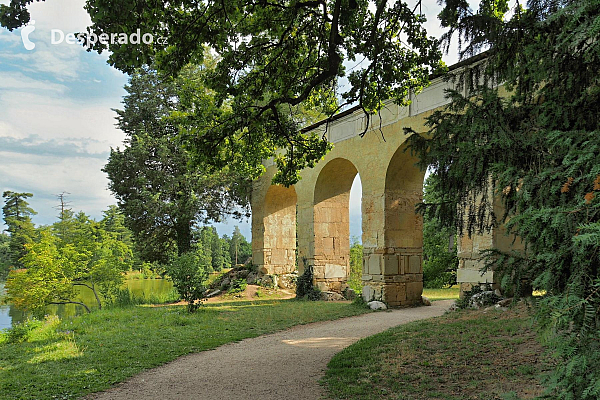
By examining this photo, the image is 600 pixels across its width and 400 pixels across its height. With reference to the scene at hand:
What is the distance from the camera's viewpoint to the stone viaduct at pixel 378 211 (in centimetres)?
941

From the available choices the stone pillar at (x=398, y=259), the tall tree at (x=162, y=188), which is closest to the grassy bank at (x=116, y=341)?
the stone pillar at (x=398, y=259)

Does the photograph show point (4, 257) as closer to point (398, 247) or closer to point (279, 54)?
point (398, 247)

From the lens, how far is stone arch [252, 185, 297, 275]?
16469 millimetres

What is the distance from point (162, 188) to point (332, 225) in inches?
294

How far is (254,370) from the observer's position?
546cm

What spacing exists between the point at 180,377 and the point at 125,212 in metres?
13.4

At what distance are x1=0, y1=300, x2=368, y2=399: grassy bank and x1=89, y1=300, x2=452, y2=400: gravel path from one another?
325mm

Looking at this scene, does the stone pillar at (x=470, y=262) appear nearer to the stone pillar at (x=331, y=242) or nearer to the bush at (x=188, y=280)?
the stone pillar at (x=331, y=242)

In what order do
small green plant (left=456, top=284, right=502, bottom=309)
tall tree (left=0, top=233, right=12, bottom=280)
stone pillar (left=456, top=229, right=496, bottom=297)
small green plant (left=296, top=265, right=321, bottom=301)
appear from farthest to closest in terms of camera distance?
tall tree (left=0, top=233, right=12, bottom=280) → small green plant (left=296, top=265, right=321, bottom=301) → stone pillar (left=456, top=229, right=496, bottom=297) → small green plant (left=456, top=284, right=502, bottom=309)

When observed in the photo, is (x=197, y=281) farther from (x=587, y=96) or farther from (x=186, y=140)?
(x=587, y=96)

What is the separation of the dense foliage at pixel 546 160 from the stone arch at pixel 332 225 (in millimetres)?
9652

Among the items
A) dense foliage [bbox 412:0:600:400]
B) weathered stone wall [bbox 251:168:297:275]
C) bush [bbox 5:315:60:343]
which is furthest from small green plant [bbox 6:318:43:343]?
weathered stone wall [bbox 251:168:297:275]

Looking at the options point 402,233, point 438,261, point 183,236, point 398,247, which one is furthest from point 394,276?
point 183,236

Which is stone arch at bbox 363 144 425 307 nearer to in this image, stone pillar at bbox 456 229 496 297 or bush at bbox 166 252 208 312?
stone pillar at bbox 456 229 496 297
